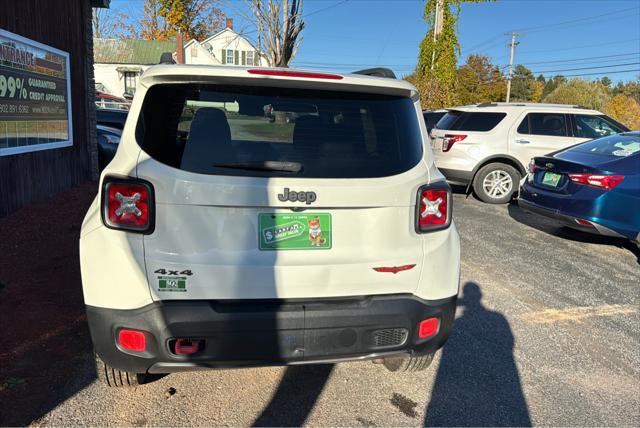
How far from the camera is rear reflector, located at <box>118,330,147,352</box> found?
2287 millimetres

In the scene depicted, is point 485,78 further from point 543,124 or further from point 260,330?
point 260,330

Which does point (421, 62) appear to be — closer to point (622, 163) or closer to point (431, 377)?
point (622, 163)

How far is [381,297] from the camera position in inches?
98.0

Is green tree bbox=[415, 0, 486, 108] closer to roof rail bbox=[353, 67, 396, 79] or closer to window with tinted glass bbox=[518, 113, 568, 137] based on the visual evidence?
window with tinted glass bbox=[518, 113, 568, 137]

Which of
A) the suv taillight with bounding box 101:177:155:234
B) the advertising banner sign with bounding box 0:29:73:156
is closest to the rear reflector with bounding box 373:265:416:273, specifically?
the suv taillight with bounding box 101:177:155:234

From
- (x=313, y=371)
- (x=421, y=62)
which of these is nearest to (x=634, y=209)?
(x=313, y=371)

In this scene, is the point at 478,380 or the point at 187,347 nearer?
the point at 187,347

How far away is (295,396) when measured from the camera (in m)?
2.95

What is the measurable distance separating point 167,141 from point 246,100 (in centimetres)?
46

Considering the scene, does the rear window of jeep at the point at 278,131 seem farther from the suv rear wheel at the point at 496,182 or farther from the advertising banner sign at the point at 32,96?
the suv rear wheel at the point at 496,182

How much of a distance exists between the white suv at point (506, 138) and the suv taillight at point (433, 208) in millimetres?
7159

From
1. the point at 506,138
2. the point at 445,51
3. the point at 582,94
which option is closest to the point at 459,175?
the point at 506,138

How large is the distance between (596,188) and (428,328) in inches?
167

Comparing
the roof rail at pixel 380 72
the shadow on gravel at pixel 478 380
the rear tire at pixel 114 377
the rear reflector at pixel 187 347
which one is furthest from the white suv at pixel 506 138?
the rear reflector at pixel 187 347
